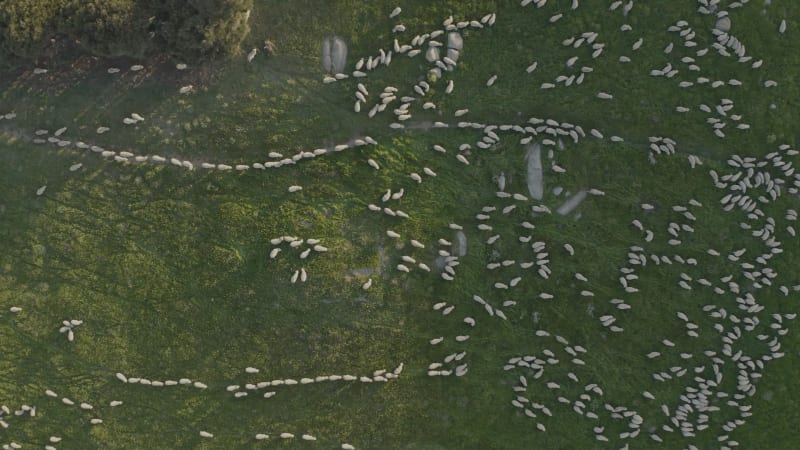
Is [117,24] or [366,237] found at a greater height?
[117,24]

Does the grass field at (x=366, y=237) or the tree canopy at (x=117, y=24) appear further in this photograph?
the grass field at (x=366, y=237)

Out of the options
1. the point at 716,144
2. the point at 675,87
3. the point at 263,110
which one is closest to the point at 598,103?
the point at 675,87

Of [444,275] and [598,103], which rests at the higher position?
[598,103]

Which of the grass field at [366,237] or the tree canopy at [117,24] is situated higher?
the tree canopy at [117,24]

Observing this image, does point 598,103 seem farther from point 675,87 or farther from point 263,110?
point 263,110

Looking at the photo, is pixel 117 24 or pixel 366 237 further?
pixel 366 237
